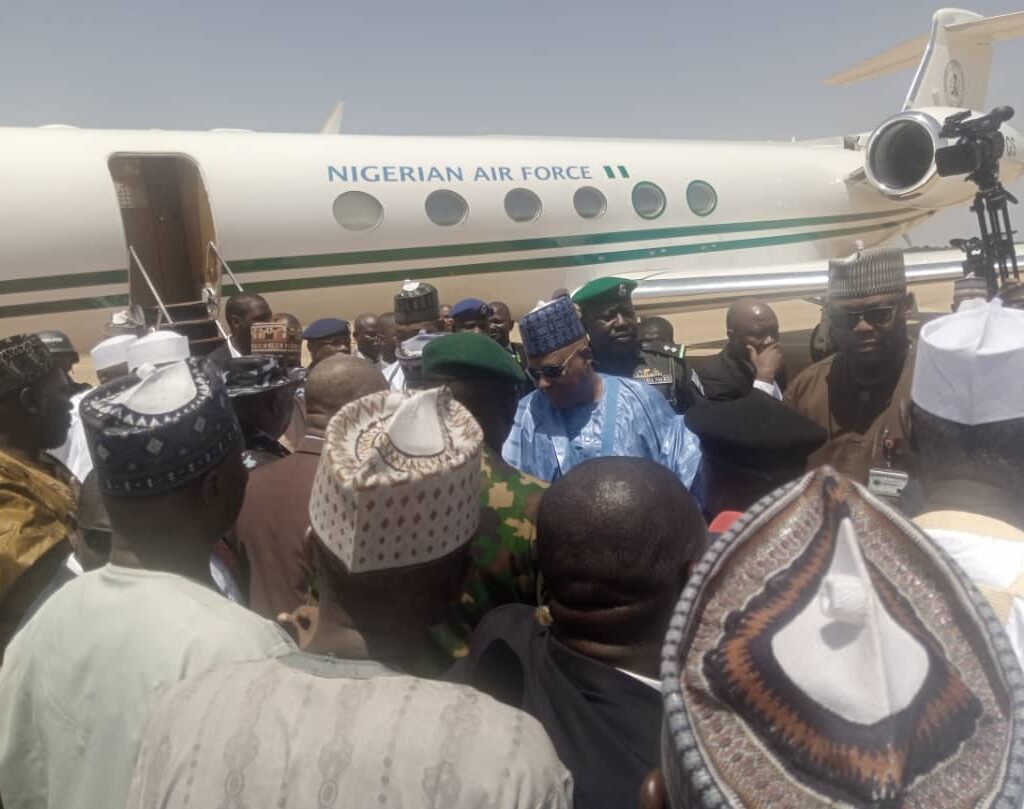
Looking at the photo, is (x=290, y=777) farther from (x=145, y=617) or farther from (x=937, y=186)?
(x=937, y=186)

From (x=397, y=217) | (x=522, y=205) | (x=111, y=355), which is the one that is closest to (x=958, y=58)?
(x=522, y=205)

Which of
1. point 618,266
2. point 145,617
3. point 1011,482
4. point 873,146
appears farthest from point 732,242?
point 145,617

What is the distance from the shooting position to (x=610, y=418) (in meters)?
3.08

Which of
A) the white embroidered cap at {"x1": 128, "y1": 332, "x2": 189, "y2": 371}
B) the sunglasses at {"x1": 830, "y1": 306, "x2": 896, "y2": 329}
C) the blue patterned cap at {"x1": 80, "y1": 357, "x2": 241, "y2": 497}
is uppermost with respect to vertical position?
the blue patterned cap at {"x1": 80, "y1": 357, "x2": 241, "y2": 497}

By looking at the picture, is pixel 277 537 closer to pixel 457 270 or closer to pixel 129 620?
pixel 129 620

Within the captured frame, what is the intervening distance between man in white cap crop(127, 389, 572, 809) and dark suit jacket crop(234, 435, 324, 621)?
1016 millimetres

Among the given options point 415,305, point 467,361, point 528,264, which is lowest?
point 528,264

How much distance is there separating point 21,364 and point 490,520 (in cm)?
179

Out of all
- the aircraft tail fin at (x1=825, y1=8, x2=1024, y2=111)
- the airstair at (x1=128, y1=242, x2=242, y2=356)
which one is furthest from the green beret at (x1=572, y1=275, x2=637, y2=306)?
the aircraft tail fin at (x1=825, y1=8, x2=1024, y2=111)

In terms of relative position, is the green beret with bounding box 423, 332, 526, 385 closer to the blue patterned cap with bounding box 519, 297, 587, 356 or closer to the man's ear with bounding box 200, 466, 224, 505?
the blue patterned cap with bounding box 519, 297, 587, 356

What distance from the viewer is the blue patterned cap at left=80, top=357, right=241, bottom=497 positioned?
1.56 meters

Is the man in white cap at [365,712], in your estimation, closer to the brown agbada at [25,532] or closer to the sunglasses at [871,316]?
the brown agbada at [25,532]

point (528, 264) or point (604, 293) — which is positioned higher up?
point (604, 293)

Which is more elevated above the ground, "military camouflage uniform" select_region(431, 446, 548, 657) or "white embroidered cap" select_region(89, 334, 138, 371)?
"military camouflage uniform" select_region(431, 446, 548, 657)
